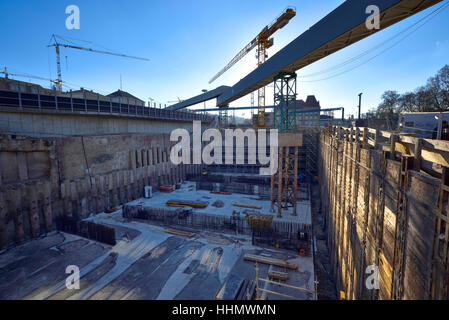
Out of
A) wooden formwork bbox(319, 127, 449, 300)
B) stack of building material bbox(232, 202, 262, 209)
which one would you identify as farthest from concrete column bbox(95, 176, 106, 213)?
wooden formwork bbox(319, 127, 449, 300)

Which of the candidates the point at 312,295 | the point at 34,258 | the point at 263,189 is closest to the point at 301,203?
the point at 263,189

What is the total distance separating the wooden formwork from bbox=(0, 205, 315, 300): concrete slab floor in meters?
4.43

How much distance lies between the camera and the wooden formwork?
4336 millimetres

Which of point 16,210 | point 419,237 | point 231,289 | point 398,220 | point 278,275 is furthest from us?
point 16,210

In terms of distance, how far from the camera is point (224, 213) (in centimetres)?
1966

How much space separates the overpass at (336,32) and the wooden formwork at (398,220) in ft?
19.3

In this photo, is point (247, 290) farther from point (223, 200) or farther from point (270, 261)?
point (223, 200)

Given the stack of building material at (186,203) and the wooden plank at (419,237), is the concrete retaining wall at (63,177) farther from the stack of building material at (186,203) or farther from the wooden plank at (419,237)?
the wooden plank at (419,237)

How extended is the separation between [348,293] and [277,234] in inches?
264

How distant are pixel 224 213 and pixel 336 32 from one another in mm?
15358

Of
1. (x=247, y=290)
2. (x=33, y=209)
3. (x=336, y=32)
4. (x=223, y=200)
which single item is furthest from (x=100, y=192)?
(x=336, y=32)

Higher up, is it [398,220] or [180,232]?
[398,220]

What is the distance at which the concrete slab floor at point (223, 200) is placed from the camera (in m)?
18.4

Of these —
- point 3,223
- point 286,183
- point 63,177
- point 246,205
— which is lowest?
point 246,205
